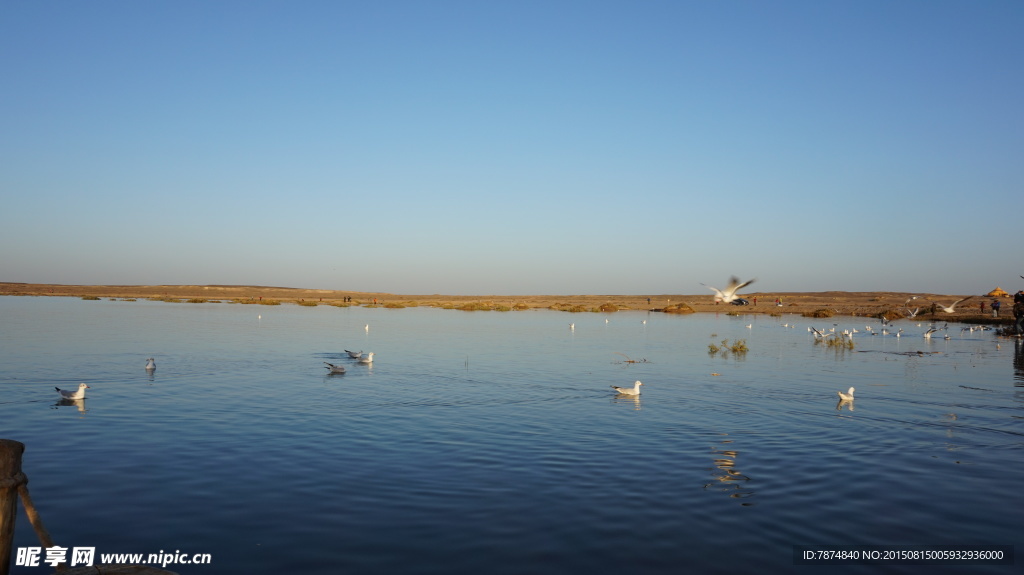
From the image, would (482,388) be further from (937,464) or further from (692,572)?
(692,572)

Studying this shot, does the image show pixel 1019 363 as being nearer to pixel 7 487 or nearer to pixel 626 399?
pixel 626 399

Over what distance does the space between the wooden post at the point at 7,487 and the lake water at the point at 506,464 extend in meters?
2.20

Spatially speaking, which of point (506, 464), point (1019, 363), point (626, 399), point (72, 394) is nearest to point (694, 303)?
point (1019, 363)

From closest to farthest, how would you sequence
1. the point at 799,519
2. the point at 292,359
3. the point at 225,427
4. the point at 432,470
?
the point at 799,519 < the point at 432,470 < the point at 225,427 < the point at 292,359

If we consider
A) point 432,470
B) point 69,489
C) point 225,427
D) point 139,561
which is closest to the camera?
point 139,561

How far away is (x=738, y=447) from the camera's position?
12.8 metres

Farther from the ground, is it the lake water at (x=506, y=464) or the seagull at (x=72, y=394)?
the seagull at (x=72, y=394)

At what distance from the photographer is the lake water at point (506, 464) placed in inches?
304

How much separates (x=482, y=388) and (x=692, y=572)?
1301cm

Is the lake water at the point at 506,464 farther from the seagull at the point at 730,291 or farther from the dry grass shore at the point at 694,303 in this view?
the dry grass shore at the point at 694,303

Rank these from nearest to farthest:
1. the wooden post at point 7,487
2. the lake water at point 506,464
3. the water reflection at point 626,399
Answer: the wooden post at point 7,487, the lake water at point 506,464, the water reflection at point 626,399

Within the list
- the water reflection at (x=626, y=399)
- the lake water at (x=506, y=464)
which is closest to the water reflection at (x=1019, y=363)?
the lake water at (x=506, y=464)

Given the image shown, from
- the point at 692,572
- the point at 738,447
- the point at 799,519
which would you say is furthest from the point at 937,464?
the point at 692,572

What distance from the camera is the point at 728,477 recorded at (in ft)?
35.0
